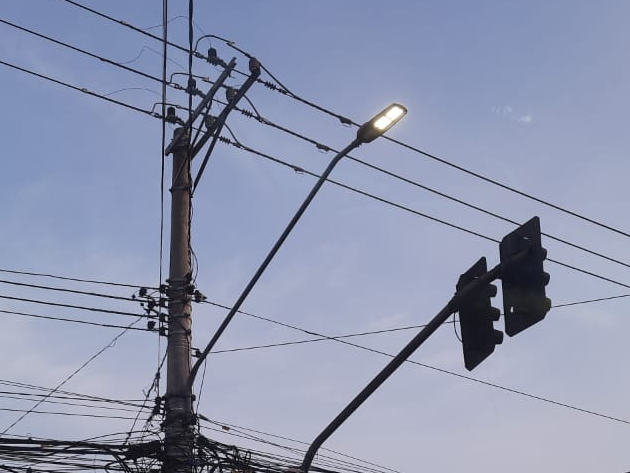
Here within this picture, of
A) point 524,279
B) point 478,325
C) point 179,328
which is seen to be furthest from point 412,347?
point 179,328

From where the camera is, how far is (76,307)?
39.0 feet

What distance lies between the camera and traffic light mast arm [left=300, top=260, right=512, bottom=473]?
7.23m

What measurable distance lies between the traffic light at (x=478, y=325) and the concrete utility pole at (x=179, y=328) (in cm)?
439

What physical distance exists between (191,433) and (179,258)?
2.41 metres

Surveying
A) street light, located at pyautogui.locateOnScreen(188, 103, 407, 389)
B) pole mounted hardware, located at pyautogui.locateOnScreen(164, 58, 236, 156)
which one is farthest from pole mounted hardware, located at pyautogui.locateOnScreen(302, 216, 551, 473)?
pole mounted hardware, located at pyautogui.locateOnScreen(164, 58, 236, 156)

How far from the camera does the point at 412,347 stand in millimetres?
7652

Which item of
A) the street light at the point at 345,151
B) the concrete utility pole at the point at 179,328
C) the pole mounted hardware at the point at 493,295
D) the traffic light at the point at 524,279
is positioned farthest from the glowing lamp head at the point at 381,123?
the concrete utility pole at the point at 179,328

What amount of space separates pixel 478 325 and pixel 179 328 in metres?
4.87

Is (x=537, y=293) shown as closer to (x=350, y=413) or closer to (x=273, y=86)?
(x=350, y=413)

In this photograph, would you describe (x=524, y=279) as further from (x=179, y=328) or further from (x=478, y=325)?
(x=179, y=328)

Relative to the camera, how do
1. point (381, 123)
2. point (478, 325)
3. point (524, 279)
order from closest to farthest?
point (524, 279) → point (478, 325) → point (381, 123)

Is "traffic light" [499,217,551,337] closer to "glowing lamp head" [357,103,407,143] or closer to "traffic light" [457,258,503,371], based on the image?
"traffic light" [457,258,503,371]

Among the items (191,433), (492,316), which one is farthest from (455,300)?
(191,433)

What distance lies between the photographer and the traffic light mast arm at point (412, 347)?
7230 millimetres
